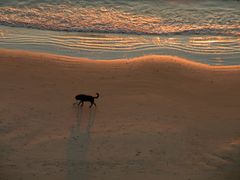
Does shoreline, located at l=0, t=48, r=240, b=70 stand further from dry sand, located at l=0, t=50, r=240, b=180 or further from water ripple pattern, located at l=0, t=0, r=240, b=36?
water ripple pattern, located at l=0, t=0, r=240, b=36


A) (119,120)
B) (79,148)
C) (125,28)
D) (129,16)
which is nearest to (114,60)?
(125,28)

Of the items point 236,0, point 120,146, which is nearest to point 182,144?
point 120,146

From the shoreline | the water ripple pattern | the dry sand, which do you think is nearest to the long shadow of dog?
the dry sand

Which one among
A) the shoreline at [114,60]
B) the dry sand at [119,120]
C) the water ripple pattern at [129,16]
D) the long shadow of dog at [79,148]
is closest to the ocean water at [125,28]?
the water ripple pattern at [129,16]

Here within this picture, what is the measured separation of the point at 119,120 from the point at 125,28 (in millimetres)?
6610

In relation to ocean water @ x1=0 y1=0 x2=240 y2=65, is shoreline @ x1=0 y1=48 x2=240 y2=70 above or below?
below

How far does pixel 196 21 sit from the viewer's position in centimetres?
1844

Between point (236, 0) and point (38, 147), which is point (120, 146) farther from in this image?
point (236, 0)

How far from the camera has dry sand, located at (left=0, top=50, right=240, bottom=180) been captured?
10.2 m

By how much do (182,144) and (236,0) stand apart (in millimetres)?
11674

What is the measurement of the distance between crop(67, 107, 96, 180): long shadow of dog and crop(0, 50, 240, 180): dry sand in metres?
0.02

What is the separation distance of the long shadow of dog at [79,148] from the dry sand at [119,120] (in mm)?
23

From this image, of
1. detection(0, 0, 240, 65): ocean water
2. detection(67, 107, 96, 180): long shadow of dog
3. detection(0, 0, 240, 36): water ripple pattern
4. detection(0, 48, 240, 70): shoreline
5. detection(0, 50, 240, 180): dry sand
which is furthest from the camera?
detection(0, 0, 240, 36): water ripple pattern

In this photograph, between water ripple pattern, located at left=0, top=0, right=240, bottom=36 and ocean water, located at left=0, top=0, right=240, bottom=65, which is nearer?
ocean water, located at left=0, top=0, right=240, bottom=65
